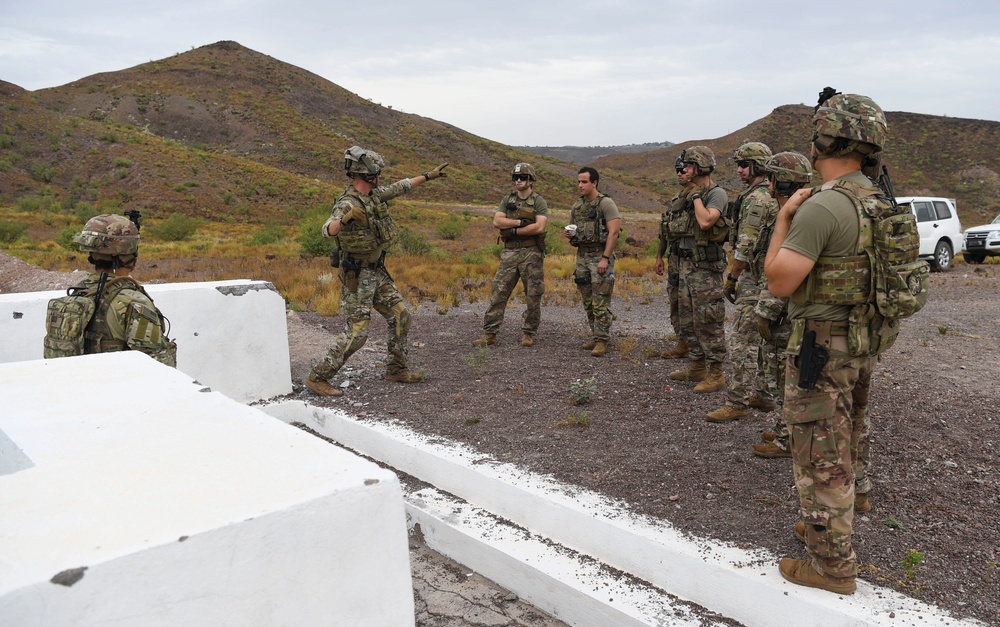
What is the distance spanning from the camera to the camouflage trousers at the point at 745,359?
208 inches

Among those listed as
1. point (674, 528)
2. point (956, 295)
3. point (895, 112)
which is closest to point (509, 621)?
point (674, 528)

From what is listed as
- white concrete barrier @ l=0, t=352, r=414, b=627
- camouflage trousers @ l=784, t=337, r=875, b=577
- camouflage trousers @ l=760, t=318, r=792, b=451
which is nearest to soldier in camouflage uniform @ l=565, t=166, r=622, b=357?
camouflage trousers @ l=760, t=318, r=792, b=451

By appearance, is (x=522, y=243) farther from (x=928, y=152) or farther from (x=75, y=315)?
(x=928, y=152)

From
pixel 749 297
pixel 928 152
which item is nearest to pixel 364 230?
pixel 749 297

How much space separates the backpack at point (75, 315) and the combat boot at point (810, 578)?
360 centimetres

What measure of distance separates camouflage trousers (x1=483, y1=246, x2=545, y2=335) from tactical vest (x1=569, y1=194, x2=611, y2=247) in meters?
0.57

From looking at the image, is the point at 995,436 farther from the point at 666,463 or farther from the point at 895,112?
the point at 895,112

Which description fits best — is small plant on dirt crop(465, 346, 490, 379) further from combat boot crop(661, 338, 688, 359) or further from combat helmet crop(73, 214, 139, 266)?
combat helmet crop(73, 214, 139, 266)

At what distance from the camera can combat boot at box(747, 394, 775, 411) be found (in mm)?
5500

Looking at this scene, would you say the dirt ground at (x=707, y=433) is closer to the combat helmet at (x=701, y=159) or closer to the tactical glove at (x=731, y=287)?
the tactical glove at (x=731, y=287)

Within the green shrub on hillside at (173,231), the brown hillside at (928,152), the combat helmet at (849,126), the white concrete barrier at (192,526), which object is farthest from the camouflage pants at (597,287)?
the brown hillside at (928,152)

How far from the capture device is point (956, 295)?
41.9 feet

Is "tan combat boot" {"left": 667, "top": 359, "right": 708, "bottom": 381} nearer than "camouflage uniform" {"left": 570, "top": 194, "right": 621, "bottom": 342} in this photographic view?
Yes

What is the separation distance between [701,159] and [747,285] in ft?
4.57
